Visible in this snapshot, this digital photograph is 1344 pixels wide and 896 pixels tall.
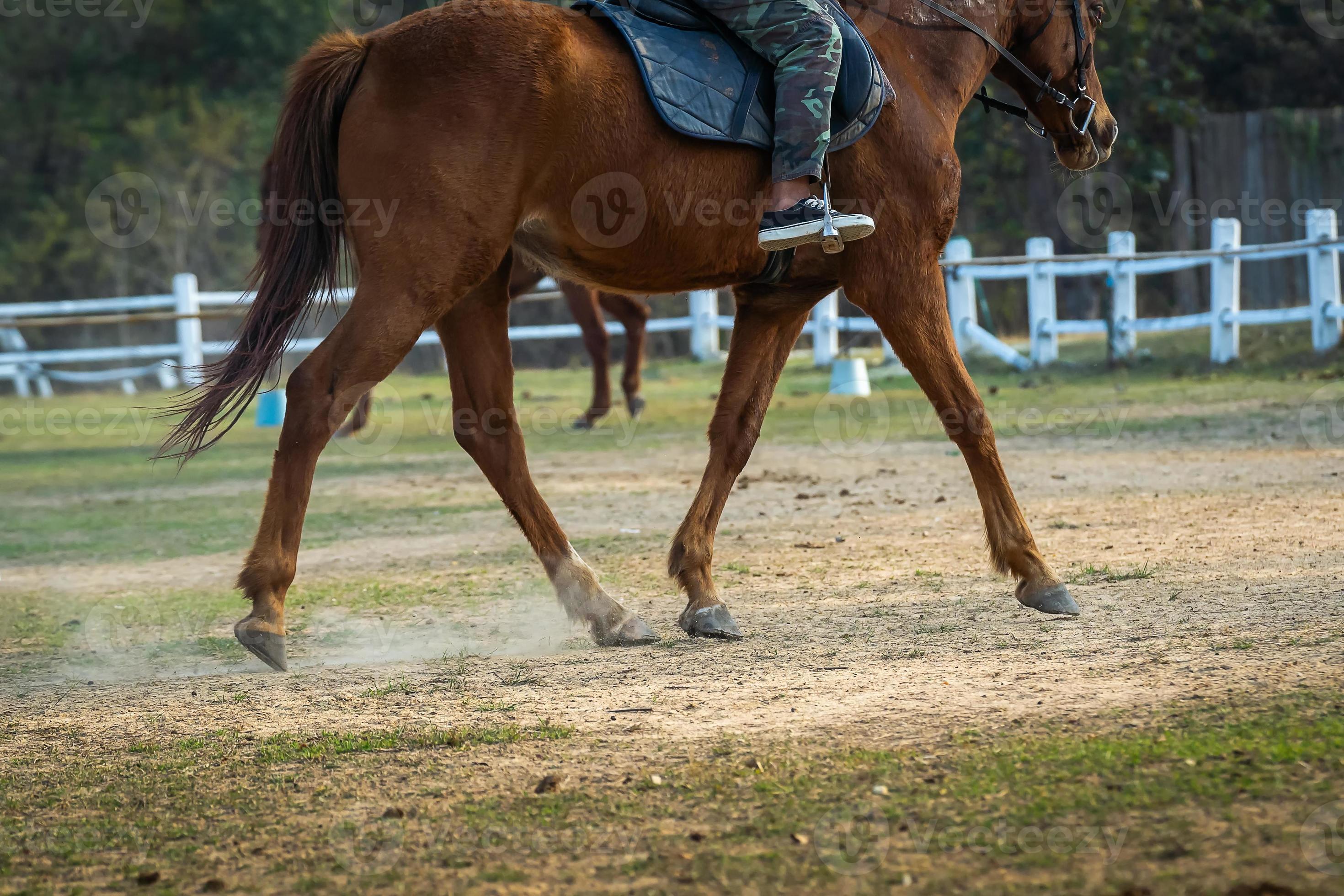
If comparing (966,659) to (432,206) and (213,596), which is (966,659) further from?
(213,596)

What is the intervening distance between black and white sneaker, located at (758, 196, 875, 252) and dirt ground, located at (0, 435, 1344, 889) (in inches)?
50.3

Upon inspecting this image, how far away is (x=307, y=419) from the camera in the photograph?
4.22m

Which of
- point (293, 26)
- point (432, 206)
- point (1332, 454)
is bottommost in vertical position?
point (1332, 454)

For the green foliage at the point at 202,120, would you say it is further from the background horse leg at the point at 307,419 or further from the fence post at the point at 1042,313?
the background horse leg at the point at 307,419

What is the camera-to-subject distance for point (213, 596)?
582cm

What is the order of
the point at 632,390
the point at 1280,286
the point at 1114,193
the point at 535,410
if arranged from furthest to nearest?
the point at 1114,193, the point at 1280,286, the point at 535,410, the point at 632,390

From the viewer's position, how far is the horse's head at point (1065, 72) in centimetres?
524

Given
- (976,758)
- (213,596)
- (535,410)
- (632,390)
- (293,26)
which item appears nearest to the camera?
(976,758)

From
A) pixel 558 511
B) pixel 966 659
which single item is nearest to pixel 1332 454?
pixel 558 511

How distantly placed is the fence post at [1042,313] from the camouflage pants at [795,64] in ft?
37.6

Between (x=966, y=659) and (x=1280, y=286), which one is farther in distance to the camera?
(x=1280, y=286)

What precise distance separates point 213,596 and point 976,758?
3.87m

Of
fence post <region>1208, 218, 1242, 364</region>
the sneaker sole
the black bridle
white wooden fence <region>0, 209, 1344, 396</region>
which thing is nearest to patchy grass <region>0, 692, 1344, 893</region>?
the sneaker sole

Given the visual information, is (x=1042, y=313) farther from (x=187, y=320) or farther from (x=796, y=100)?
(x=796, y=100)
